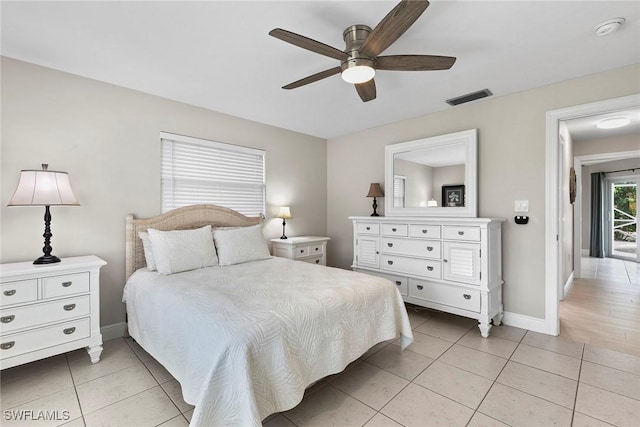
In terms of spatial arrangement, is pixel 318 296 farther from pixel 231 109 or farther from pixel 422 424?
pixel 231 109

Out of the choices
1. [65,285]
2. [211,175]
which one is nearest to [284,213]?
[211,175]

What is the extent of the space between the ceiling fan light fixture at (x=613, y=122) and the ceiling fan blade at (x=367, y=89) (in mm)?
3524

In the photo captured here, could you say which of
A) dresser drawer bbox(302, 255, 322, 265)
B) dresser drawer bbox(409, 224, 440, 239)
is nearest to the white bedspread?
dresser drawer bbox(409, 224, 440, 239)

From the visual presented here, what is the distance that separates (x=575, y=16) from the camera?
186 centimetres

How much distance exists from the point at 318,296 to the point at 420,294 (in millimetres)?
1810

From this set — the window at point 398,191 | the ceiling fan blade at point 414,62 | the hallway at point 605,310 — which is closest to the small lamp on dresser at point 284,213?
the window at point 398,191

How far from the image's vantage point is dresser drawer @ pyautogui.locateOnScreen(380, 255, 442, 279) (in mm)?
3180

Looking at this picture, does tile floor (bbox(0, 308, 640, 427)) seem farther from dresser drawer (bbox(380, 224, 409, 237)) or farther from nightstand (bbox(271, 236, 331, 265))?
nightstand (bbox(271, 236, 331, 265))

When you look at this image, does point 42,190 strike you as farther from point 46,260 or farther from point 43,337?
point 43,337

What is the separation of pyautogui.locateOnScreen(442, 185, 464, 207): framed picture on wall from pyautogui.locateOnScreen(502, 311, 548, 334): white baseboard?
131 centimetres

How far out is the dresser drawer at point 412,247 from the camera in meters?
3.19

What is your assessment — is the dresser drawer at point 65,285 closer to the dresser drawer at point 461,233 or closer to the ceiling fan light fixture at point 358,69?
the ceiling fan light fixture at point 358,69

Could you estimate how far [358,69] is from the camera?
1.92m

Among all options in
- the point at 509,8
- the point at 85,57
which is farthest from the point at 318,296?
the point at 85,57
